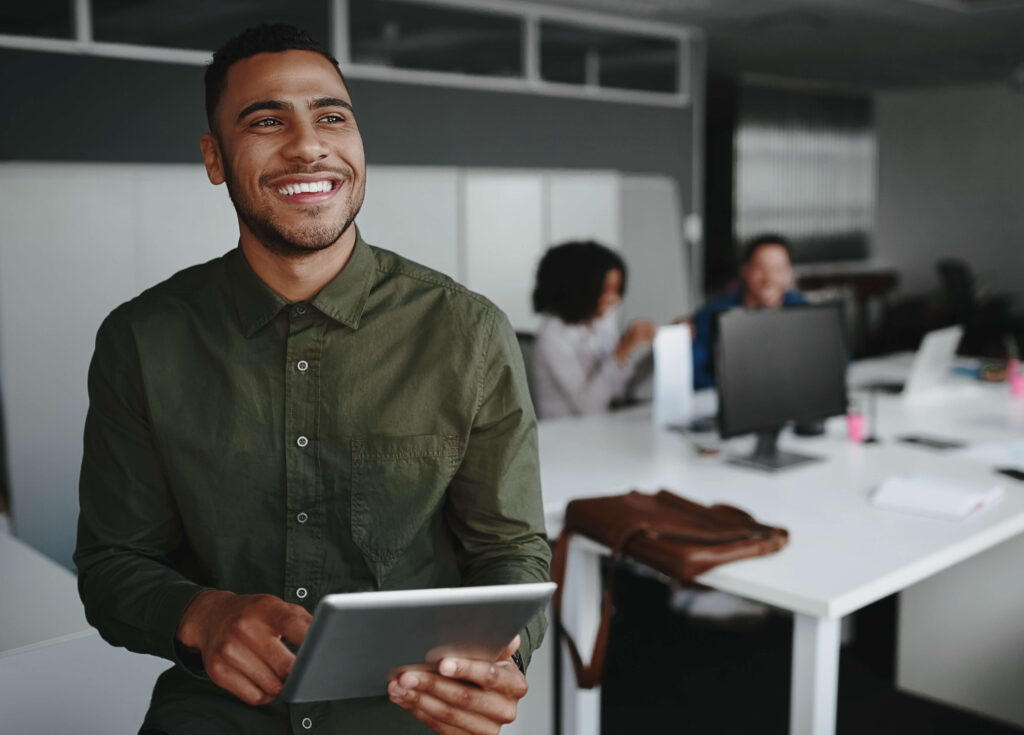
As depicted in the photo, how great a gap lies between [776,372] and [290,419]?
1875 millimetres

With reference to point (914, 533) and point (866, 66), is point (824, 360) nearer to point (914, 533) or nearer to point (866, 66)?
point (914, 533)

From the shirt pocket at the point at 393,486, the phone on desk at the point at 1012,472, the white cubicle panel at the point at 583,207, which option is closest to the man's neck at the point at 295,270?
the shirt pocket at the point at 393,486

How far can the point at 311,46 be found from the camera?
4.62ft

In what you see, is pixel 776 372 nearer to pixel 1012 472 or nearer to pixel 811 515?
pixel 811 515

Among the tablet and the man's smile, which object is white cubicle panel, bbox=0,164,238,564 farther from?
the tablet

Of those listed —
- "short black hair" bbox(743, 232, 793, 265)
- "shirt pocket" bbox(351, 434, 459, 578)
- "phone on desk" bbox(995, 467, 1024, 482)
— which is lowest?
"phone on desk" bbox(995, 467, 1024, 482)

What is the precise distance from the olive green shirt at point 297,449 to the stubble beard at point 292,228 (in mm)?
78

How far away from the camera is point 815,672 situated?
2.07m

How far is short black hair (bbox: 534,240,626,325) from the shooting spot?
13.4ft

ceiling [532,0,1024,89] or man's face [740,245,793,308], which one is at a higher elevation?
ceiling [532,0,1024,89]

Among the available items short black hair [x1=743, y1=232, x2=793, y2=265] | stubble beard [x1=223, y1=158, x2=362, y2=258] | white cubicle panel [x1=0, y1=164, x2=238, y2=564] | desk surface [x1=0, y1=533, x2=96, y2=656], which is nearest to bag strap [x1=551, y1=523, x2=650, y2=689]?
desk surface [x1=0, y1=533, x2=96, y2=656]

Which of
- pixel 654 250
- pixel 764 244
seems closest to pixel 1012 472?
pixel 764 244

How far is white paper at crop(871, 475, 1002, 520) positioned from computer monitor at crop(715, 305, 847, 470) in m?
0.37

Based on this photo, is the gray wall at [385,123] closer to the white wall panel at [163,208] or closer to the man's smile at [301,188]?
the white wall panel at [163,208]
